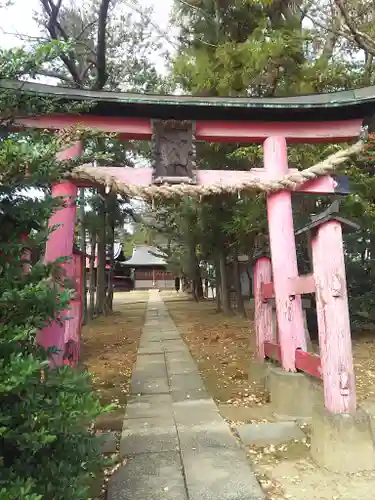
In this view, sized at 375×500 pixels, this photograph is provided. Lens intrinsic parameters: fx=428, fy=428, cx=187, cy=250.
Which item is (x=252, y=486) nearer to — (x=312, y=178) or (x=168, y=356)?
(x=312, y=178)

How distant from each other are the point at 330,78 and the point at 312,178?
186 inches

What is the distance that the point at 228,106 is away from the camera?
17.2 feet

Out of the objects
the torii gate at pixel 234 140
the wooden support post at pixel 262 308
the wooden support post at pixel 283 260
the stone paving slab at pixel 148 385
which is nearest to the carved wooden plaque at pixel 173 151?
the torii gate at pixel 234 140

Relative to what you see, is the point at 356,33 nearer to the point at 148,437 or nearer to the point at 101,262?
the point at 148,437

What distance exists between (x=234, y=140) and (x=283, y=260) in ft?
5.68

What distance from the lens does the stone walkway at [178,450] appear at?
3.12m

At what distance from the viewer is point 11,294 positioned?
6.70 ft

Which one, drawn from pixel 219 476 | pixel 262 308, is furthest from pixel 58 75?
pixel 219 476

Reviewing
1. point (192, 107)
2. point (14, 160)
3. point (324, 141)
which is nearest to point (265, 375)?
point (324, 141)

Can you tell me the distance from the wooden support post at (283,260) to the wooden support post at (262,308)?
32.0 inches

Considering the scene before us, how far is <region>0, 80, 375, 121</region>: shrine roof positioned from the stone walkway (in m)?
3.61

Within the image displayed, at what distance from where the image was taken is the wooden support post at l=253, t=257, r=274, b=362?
6184 millimetres

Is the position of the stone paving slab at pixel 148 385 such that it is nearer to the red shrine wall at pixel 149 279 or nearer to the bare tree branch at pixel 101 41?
the bare tree branch at pixel 101 41

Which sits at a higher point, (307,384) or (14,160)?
(14,160)
